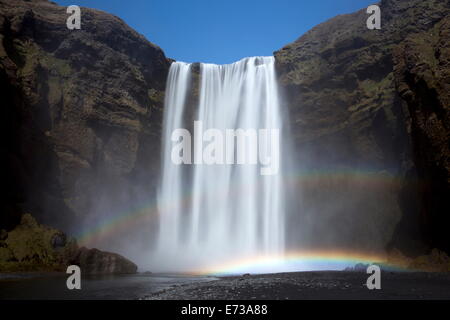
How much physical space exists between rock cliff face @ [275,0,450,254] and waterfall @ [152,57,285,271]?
3.67 meters

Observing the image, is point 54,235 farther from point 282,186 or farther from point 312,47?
point 312,47

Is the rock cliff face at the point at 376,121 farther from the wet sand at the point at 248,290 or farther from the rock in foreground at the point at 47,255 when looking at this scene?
the rock in foreground at the point at 47,255

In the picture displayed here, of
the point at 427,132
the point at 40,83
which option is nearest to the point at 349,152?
the point at 427,132

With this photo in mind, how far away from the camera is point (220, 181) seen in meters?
49.4

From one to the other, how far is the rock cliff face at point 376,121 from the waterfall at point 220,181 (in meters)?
3.67

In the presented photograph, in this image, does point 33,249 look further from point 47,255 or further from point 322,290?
point 322,290

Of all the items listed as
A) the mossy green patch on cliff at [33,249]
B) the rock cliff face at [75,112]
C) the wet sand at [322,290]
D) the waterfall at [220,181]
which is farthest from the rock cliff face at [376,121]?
the mossy green patch on cliff at [33,249]

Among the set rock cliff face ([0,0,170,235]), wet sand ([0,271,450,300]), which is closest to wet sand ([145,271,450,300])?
wet sand ([0,271,450,300])

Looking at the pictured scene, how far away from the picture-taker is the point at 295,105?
4794 centimetres

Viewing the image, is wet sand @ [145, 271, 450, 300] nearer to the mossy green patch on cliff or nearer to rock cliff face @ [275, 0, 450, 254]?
rock cliff face @ [275, 0, 450, 254]

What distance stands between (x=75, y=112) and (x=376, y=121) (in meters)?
32.8

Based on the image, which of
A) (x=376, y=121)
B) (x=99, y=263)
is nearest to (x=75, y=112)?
(x=99, y=263)

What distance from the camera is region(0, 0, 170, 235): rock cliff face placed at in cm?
3606

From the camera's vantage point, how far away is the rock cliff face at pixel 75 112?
36.1 meters
